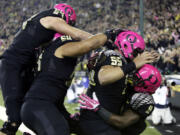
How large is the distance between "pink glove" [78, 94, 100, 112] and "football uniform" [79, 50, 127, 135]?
51 millimetres

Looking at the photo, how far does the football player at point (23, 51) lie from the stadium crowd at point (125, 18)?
7.07 metres

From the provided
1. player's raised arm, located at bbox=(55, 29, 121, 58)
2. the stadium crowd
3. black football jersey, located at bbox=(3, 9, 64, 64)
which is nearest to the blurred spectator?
the stadium crowd

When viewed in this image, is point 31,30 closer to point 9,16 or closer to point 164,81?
point 164,81

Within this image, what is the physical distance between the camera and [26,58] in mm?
3152

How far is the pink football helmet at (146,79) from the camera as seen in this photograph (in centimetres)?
266

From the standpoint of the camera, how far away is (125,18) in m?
17.4

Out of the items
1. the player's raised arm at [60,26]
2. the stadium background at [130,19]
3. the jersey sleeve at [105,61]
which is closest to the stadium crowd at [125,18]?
the stadium background at [130,19]

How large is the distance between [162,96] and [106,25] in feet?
37.0

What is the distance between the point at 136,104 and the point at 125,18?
600 inches

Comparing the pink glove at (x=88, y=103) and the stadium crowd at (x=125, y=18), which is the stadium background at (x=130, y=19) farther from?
the pink glove at (x=88, y=103)

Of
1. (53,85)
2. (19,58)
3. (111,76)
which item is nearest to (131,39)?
(111,76)

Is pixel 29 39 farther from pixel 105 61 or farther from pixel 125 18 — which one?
pixel 125 18

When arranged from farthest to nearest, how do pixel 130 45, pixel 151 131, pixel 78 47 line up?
pixel 151 131, pixel 130 45, pixel 78 47

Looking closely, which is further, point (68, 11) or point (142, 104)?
point (68, 11)
